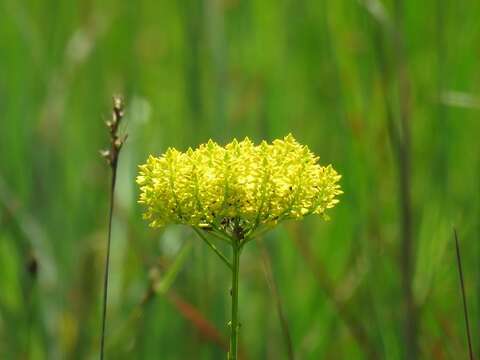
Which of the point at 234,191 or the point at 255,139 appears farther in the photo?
the point at 255,139

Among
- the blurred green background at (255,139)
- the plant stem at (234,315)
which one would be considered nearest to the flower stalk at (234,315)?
the plant stem at (234,315)

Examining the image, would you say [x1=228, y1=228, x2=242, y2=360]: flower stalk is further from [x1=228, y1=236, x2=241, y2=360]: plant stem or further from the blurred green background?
the blurred green background

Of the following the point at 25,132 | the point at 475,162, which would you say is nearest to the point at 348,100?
the point at 475,162

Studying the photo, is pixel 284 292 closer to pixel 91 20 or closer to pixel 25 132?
pixel 25 132

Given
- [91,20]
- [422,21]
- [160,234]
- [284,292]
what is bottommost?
[284,292]

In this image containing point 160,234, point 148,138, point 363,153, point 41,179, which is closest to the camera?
point 363,153

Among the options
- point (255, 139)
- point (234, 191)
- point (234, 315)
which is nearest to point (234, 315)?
point (234, 315)

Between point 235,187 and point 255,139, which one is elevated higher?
point 255,139

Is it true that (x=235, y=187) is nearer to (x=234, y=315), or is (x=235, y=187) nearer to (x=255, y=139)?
(x=234, y=315)

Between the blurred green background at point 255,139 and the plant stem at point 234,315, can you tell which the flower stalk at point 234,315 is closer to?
the plant stem at point 234,315
